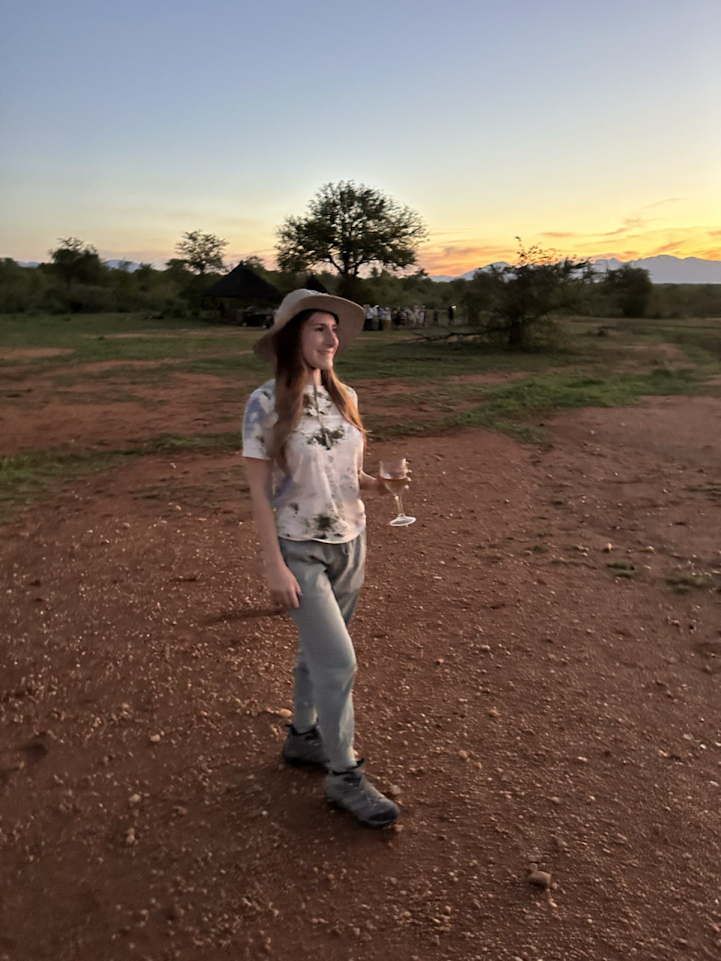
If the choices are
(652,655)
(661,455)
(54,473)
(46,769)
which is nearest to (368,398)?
(661,455)

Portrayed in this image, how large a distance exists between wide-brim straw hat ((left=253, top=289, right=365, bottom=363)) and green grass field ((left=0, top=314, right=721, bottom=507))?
15.9ft

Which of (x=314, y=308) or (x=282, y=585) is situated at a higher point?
(x=314, y=308)

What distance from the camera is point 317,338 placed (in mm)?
2484

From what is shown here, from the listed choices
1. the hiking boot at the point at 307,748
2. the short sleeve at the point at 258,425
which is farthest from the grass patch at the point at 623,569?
the short sleeve at the point at 258,425

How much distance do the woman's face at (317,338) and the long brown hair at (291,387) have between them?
2cm

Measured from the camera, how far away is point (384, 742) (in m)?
3.16

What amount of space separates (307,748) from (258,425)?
4.33 feet

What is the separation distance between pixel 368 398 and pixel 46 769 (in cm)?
994

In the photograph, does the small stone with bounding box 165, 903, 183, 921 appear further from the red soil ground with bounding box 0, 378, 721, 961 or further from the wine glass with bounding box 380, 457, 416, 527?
the wine glass with bounding box 380, 457, 416, 527

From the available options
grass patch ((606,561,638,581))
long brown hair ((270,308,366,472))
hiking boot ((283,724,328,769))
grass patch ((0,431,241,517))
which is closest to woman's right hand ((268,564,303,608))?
long brown hair ((270,308,366,472))

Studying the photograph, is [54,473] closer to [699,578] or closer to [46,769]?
[46,769]

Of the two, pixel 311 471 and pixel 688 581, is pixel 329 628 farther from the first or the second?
pixel 688 581

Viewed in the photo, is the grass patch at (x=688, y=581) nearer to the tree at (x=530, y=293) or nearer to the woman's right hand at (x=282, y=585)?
the woman's right hand at (x=282, y=585)

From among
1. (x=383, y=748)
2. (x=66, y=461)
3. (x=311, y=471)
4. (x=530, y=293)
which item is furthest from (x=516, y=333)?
(x=311, y=471)
